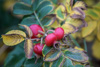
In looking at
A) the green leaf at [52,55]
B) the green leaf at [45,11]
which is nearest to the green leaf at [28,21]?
the green leaf at [45,11]

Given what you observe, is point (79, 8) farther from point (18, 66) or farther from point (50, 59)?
point (18, 66)

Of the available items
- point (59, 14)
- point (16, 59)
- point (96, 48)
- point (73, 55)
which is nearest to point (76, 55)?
point (73, 55)

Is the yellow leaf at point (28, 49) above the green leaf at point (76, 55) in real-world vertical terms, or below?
above

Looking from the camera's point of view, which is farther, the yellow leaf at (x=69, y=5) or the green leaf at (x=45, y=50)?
the yellow leaf at (x=69, y=5)

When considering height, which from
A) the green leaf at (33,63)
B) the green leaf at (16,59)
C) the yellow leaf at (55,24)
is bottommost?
the green leaf at (16,59)

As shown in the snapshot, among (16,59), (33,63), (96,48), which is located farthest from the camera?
(96,48)

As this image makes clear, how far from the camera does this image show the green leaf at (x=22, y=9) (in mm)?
947

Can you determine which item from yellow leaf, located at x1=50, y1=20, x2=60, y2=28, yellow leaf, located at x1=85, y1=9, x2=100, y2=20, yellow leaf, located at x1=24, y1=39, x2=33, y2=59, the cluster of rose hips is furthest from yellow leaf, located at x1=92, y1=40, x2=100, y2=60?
yellow leaf, located at x1=24, y1=39, x2=33, y2=59

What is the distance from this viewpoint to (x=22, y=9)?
0.96m

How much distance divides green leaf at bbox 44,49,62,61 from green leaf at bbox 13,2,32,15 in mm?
345

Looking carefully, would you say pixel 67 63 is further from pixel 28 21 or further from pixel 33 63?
pixel 28 21

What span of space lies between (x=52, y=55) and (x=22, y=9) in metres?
0.39

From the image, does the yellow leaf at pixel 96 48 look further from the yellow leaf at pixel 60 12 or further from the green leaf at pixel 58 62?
the green leaf at pixel 58 62

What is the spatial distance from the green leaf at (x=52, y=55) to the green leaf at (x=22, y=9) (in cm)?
34
